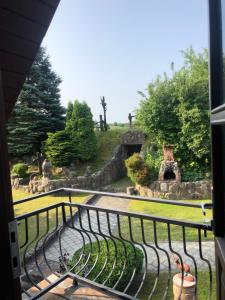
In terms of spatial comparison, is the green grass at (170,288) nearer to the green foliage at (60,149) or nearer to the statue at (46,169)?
the statue at (46,169)

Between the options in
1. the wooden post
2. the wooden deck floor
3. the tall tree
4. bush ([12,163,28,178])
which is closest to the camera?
the wooden post

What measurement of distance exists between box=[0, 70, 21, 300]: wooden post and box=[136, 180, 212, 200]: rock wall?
25.0 ft

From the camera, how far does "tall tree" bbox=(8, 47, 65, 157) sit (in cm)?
1132

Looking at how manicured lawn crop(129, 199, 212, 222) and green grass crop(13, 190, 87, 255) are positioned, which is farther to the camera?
green grass crop(13, 190, 87, 255)

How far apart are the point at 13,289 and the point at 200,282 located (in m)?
3.35

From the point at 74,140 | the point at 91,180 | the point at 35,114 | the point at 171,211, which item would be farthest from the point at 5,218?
the point at 35,114

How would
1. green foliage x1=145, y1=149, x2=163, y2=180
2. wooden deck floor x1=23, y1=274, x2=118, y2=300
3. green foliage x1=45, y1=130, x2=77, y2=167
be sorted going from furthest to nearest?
1. green foliage x1=45, y1=130, x2=77, y2=167
2. green foliage x1=145, y1=149, x2=163, y2=180
3. wooden deck floor x1=23, y1=274, x2=118, y2=300

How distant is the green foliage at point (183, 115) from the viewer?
8336 mm

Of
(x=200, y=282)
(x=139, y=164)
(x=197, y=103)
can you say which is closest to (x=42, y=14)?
(x=200, y=282)

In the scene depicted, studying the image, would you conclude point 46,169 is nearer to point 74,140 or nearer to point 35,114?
point 74,140

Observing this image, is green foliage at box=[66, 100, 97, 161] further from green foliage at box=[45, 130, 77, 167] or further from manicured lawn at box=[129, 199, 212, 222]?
manicured lawn at box=[129, 199, 212, 222]

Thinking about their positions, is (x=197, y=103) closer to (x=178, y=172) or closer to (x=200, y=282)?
(x=178, y=172)

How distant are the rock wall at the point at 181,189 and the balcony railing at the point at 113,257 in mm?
2056

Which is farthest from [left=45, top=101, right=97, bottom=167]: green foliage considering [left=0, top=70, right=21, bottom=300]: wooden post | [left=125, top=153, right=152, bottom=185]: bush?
[left=0, top=70, right=21, bottom=300]: wooden post
